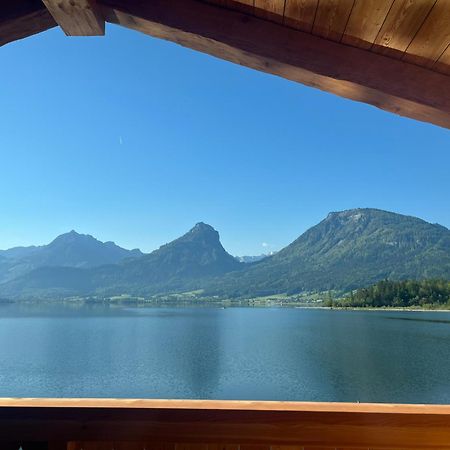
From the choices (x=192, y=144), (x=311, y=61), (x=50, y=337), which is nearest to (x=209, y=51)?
(x=311, y=61)

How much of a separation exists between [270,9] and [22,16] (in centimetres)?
91

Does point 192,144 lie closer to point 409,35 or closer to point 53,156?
point 53,156

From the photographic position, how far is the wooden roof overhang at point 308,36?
146 cm

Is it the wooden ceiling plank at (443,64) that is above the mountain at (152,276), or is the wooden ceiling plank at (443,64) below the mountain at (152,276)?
below

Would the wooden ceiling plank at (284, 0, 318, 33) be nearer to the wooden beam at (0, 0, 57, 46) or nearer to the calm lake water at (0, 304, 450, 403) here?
the wooden beam at (0, 0, 57, 46)

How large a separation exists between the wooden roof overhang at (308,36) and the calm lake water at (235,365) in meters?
18.6

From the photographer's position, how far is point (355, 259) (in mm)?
149875

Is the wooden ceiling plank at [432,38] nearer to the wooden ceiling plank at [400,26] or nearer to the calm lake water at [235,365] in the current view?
the wooden ceiling plank at [400,26]

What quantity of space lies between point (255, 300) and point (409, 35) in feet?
430

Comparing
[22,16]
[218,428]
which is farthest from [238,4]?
[218,428]


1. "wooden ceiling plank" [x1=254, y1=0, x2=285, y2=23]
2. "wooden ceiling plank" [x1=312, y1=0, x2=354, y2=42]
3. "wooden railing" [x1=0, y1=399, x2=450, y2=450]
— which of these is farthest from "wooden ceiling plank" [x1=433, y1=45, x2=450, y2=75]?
"wooden railing" [x1=0, y1=399, x2=450, y2=450]

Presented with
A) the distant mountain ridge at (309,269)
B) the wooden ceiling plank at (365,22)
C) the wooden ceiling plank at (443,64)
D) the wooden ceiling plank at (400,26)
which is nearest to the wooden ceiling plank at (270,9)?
the wooden ceiling plank at (365,22)

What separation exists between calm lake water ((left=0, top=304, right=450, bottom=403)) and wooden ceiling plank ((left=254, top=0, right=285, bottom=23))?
61.6ft

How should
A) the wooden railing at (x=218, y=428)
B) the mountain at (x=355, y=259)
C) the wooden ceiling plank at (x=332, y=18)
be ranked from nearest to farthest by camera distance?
1. the wooden railing at (x=218, y=428)
2. the wooden ceiling plank at (x=332, y=18)
3. the mountain at (x=355, y=259)
